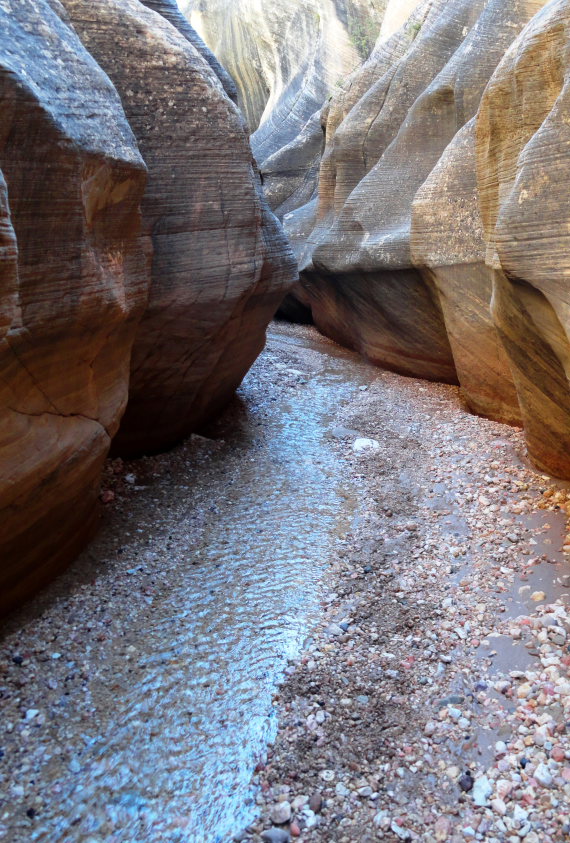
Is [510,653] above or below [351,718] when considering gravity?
above

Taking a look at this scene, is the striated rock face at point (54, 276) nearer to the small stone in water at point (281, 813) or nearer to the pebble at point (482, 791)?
the small stone in water at point (281, 813)

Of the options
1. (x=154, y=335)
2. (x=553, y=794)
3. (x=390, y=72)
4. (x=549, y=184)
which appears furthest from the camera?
(x=390, y=72)

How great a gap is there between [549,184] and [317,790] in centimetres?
366

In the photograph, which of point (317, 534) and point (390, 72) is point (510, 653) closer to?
point (317, 534)

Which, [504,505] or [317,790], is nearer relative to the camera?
[317,790]

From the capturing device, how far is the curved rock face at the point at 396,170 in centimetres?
878

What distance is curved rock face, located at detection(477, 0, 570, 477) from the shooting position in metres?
4.18

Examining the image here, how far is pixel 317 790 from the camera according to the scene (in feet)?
10.6

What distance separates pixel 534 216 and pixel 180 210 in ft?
9.79

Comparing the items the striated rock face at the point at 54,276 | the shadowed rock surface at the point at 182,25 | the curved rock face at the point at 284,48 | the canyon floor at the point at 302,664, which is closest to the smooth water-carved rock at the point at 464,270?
the canyon floor at the point at 302,664

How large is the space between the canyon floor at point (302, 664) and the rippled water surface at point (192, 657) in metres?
0.01

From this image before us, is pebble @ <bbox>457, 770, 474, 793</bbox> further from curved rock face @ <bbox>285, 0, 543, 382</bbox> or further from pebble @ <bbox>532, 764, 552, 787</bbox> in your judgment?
curved rock face @ <bbox>285, 0, 543, 382</bbox>

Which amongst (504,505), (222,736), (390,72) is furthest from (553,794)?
(390,72)

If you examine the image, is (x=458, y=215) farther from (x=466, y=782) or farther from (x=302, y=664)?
(x=466, y=782)
